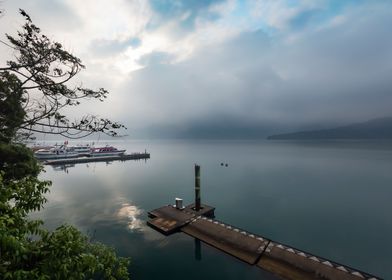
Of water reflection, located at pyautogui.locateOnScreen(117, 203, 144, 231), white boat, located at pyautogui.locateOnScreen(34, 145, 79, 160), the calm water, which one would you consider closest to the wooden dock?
the calm water

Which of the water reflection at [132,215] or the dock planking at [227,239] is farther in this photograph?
the water reflection at [132,215]

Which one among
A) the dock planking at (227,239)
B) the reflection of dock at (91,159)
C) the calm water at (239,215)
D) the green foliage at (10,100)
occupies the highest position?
the green foliage at (10,100)

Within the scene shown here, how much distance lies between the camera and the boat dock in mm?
14055

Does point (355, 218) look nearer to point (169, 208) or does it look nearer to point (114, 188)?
point (169, 208)

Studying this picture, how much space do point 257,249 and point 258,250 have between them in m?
0.15

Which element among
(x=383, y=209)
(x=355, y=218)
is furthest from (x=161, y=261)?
(x=383, y=209)

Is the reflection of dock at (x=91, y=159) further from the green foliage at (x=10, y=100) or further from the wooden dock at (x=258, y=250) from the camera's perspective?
the wooden dock at (x=258, y=250)

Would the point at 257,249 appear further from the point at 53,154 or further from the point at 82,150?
the point at 82,150

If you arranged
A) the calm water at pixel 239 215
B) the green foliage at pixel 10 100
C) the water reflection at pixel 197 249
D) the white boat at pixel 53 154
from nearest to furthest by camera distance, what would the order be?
the green foliage at pixel 10 100 → the calm water at pixel 239 215 → the water reflection at pixel 197 249 → the white boat at pixel 53 154

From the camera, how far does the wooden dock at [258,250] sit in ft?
46.0

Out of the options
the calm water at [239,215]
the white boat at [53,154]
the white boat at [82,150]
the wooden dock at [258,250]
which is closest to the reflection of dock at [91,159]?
the white boat at [53,154]

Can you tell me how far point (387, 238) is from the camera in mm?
23969

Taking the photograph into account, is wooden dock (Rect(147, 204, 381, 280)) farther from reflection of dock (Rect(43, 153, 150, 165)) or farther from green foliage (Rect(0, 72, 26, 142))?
reflection of dock (Rect(43, 153, 150, 165))

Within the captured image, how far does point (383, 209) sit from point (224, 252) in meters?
32.6
